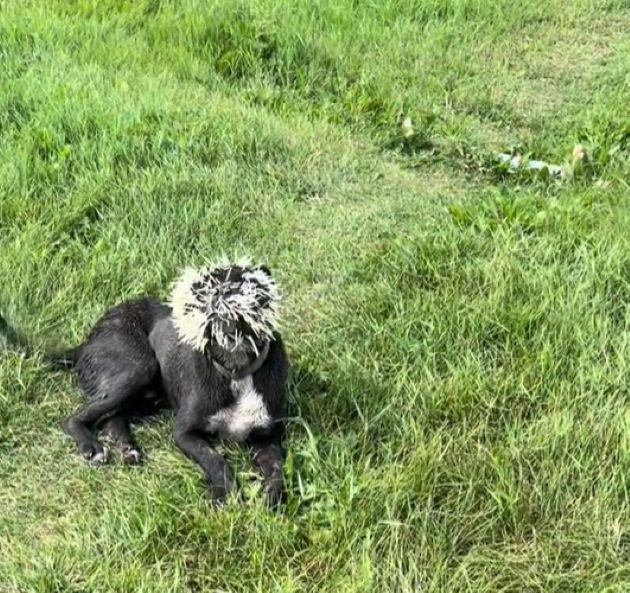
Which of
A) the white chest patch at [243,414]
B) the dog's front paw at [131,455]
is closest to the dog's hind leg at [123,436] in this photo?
the dog's front paw at [131,455]

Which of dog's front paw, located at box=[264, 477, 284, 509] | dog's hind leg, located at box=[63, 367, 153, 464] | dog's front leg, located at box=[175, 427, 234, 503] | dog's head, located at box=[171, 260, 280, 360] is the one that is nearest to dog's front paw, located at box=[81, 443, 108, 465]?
dog's hind leg, located at box=[63, 367, 153, 464]

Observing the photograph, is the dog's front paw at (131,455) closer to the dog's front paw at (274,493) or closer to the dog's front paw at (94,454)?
the dog's front paw at (94,454)

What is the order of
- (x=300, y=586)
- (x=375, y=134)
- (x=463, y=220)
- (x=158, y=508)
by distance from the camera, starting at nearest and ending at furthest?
(x=300, y=586) → (x=158, y=508) → (x=463, y=220) → (x=375, y=134)

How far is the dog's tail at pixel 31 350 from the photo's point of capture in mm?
3709

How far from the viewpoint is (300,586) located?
274 centimetres

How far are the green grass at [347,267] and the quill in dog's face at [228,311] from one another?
369mm

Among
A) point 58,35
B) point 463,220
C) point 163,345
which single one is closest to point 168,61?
point 58,35

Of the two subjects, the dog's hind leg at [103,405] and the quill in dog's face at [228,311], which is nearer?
the quill in dog's face at [228,311]

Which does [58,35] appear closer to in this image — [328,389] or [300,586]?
[328,389]

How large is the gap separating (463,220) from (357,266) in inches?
26.3

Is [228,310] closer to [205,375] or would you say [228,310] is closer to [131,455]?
[205,375]

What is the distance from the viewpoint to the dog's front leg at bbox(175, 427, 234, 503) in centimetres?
307

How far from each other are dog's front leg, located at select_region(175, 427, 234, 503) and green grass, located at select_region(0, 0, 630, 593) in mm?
64

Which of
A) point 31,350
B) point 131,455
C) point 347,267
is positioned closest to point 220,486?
point 131,455
